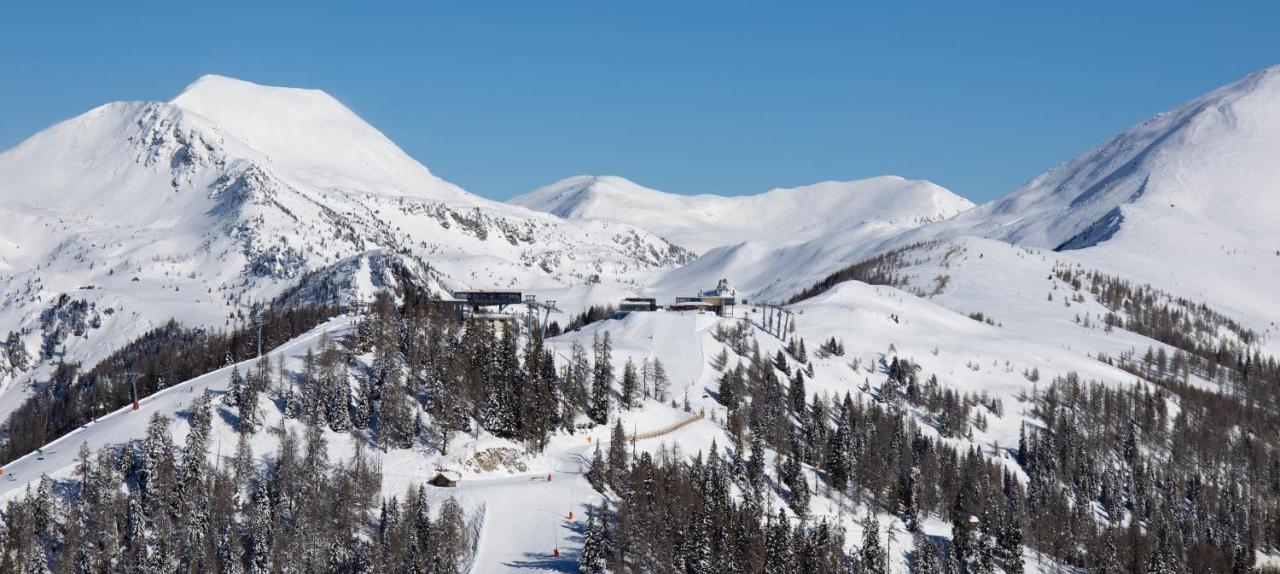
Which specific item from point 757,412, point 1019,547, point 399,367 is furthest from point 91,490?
point 1019,547

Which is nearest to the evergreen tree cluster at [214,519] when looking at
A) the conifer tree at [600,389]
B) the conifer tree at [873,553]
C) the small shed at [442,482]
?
the small shed at [442,482]

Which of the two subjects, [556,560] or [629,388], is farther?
[629,388]

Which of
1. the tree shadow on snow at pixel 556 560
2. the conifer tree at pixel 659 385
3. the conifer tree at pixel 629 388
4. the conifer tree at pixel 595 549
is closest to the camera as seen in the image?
the conifer tree at pixel 595 549

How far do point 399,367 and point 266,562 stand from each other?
47160mm

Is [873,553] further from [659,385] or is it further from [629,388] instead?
[659,385]

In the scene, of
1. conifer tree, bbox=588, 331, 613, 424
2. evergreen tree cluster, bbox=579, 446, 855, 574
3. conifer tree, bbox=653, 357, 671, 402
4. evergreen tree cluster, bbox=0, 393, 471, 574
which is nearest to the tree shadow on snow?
evergreen tree cluster, bbox=579, 446, 855, 574

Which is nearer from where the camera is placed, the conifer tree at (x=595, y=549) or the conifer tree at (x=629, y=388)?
the conifer tree at (x=595, y=549)

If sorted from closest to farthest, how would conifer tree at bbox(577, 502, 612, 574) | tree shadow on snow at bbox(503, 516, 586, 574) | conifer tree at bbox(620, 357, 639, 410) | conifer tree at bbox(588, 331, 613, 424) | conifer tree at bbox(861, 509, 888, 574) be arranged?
conifer tree at bbox(577, 502, 612, 574) < tree shadow on snow at bbox(503, 516, 586, 574) < conifer tree at bbox(861, 509, 888, 574) < conifer tree at bbox(588, 331, 613, 424) < conifer tree at bbox(620, 357, 639, 410)

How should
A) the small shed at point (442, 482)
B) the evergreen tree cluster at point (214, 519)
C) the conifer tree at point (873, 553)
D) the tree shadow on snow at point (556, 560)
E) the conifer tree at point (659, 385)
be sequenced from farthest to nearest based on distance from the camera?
the conifer tree at point (659, 385)
the conifer tree at point (873, 553)
the small shed at point (442, 482)
the tree shadow on snow at point (556, 560)
the evergreen tree cluster at point (214, 519)

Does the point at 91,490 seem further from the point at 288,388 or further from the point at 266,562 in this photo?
the point at 288,388

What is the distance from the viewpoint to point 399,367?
537ft

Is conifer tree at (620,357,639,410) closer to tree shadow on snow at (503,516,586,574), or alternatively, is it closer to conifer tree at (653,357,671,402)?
conifer tree at (653,357,671,402)

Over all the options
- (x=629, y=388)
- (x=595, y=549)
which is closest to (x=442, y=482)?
(x=595, y=549)

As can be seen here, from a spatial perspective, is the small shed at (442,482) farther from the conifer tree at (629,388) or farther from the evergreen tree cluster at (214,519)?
the conifer tree at (629,388)
